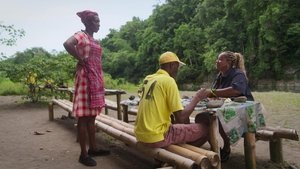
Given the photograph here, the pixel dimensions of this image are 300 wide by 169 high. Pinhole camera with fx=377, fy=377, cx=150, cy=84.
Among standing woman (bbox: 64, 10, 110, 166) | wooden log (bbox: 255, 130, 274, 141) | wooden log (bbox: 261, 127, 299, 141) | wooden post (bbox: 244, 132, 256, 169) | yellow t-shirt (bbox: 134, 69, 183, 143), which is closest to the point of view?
yellow t-shirt (bbox: 134, 69, 183, 143)

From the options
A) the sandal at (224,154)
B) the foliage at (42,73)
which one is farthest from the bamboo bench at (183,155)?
the foliage at (42,73)

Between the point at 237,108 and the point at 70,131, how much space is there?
486cm

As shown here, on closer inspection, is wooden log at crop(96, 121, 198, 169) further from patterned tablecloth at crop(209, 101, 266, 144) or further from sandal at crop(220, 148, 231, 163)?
sandal at crop(220, 148, 231, 163)

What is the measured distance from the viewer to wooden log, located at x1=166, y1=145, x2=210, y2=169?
11.1 ft

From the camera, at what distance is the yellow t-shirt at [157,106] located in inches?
146

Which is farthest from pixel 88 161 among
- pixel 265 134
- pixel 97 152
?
pixel 265 134

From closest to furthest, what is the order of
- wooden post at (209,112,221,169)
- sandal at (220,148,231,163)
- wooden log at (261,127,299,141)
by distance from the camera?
1. wooden post at (209,112,221,169)
2. wooden log at (261,127,299,141)
3. sandal at (220,148,231,163)

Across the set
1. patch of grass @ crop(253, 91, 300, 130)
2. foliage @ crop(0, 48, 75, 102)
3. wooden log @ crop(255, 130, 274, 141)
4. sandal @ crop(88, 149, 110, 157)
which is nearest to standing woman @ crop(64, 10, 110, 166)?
sandal @ crop(88, 149, 110, 157)

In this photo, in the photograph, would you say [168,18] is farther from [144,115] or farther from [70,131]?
[144,115]

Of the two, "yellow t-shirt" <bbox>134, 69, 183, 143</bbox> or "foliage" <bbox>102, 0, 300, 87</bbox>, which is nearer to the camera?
"yellow t-shirt" <bbox>134, 69, 183, 143</bbox>

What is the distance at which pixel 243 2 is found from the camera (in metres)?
38.8

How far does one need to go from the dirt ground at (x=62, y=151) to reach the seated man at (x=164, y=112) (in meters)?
1.10

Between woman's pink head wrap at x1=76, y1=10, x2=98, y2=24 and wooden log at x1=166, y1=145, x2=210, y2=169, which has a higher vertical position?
woman's pink head wrap at x1=76, y1=10, x2=98, y2=24

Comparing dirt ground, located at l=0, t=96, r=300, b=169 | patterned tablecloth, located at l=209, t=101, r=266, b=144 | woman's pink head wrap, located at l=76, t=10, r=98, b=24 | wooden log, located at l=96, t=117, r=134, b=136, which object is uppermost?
woman's pink head wrap, located at l=76, t=10, r=98, b=24
